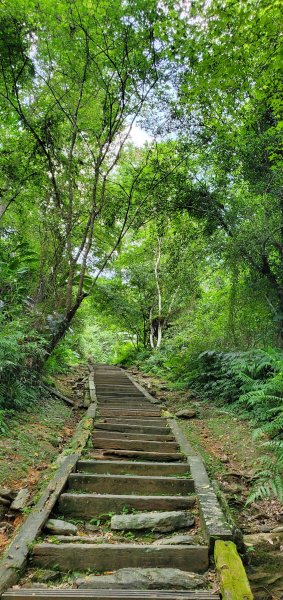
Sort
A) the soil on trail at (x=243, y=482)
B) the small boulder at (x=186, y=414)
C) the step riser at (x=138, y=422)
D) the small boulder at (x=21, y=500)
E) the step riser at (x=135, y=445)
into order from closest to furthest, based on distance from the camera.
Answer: the soil on trail at (x=243, y=482)
the small boulder at (x=21, y=500)
the step riser at (x=135, y=445)
the step riser at (x=138, y=422)
the small boulder at (x=186, y=414)

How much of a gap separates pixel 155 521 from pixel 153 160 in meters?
8.72

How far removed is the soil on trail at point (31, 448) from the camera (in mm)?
3371

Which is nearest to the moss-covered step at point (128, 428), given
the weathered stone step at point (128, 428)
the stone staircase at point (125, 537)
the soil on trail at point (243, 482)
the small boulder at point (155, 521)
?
the weathered stone step at point (128, 428)

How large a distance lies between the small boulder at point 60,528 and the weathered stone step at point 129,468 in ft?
3.65

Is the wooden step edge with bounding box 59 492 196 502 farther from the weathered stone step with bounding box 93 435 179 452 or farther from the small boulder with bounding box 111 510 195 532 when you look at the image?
the weathered stone step with bounding box 93 435 179 452

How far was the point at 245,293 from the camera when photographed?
9156 mm

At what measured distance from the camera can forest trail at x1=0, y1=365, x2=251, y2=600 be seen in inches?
96.8

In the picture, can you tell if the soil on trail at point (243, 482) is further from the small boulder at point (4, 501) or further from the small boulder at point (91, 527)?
the small boulder at point (4, 501)

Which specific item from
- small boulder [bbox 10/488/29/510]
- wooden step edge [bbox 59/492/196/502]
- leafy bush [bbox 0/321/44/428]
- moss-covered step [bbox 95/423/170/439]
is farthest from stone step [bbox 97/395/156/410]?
small boulder [bbox 10/488/29/510]

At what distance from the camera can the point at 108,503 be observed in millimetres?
3480

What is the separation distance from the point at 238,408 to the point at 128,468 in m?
3.12

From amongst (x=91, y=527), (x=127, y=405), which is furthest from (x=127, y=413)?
(x=91, y=527)

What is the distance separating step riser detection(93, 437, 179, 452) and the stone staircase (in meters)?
0.08

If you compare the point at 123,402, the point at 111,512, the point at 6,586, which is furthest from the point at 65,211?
the point at 6,586
